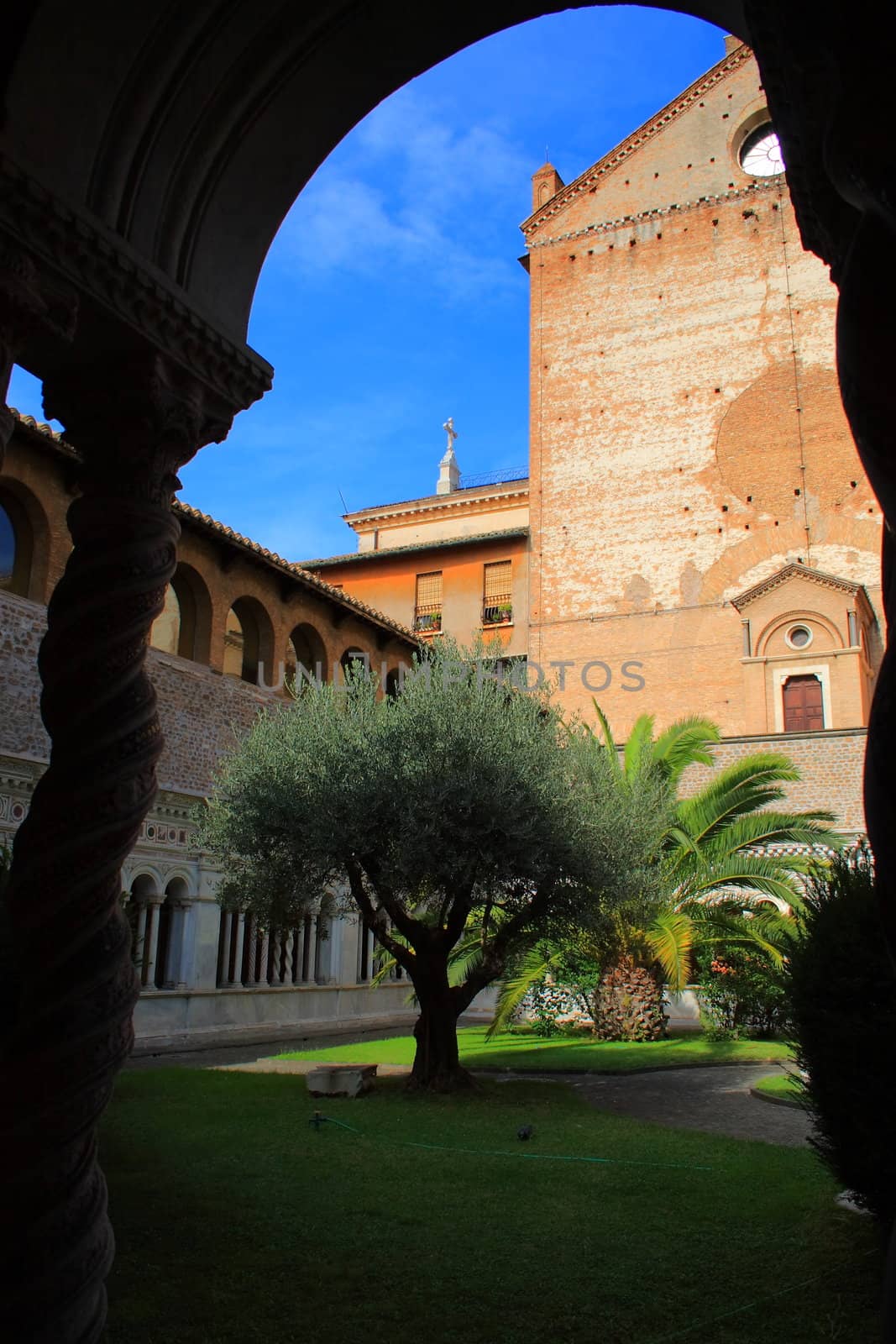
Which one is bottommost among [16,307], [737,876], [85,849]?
[85,849]

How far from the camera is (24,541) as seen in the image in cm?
1367

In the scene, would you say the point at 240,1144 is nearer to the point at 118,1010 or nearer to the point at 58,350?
the point at 118,1010

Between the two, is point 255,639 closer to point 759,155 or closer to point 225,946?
point 225,946

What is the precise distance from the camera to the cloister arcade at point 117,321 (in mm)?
2561

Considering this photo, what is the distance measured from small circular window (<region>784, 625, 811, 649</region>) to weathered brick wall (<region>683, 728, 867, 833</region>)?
140 inches

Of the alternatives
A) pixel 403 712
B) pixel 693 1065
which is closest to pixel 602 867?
pixel 403 712

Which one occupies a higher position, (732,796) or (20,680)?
(20,680)

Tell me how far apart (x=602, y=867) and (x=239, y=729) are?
27.6 feet

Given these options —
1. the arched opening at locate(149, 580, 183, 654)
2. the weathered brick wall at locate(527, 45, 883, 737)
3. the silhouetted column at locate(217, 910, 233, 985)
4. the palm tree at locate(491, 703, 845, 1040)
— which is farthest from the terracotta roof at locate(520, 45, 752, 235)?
the silhouetted column at locate(217, 910, 233, 985)

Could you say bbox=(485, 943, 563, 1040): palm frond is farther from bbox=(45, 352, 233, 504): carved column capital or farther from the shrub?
bbox=(45, 352, 233, 504): carved column capital

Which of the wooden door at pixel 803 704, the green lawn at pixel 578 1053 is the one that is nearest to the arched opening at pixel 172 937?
the green lawn at pixel 578 1053

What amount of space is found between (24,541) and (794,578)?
1656 centimetres

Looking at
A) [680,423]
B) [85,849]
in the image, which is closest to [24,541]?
[85,849]

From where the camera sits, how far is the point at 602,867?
10227 millimetres
